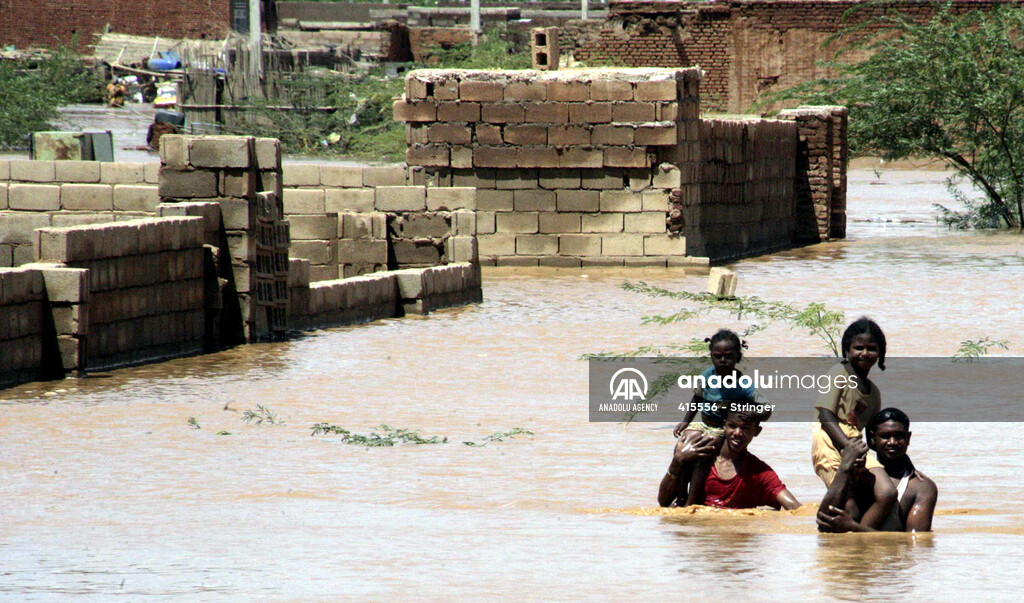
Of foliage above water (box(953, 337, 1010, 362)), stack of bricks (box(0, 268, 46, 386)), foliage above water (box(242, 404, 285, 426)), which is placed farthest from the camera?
foliage above water (box(953, 337, 1010, 362))

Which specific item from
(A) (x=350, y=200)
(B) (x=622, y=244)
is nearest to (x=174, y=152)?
(A) (x=350, y=200)

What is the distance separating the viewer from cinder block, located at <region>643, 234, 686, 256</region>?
21.3m

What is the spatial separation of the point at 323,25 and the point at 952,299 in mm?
50409

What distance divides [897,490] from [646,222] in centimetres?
1428

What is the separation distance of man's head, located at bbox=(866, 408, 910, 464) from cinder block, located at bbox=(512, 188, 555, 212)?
1441 centimetres

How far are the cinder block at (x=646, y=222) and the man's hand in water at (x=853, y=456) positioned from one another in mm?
14332

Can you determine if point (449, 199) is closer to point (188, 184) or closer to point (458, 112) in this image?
point (458, 112)

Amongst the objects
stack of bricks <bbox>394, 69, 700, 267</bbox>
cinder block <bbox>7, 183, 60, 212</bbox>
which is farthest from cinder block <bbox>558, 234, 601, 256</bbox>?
cinder block <bbox>7, 183, 60, 212</bbox>

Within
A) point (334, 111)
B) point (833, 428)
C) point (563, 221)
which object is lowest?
point (833, 428)

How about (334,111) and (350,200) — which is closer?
(350,200)

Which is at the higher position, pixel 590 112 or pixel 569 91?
pixel 569 91

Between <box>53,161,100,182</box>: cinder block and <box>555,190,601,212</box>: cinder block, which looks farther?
<box>555,190,601,212</box>: cinder block

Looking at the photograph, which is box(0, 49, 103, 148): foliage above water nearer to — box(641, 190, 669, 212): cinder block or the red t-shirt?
box(641, 190, 669, 212): cinder block

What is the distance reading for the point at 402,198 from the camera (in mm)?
18625
